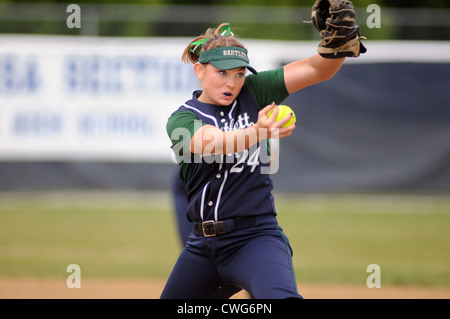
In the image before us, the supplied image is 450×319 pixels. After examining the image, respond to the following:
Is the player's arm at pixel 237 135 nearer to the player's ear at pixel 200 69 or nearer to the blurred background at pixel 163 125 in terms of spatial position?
the player's ear at pixel 200 69

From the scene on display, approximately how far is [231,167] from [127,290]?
Answer: 2905 millimetres

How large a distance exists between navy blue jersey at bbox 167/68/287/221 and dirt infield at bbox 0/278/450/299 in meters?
2.42

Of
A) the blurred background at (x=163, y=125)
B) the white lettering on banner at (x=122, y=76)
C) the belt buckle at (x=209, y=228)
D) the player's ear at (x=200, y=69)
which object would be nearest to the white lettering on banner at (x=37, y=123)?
the blurred background at (x=163, y=125)

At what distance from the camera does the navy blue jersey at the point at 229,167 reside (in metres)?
3.01

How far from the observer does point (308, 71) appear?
3.16 meters

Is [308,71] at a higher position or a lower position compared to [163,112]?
lower

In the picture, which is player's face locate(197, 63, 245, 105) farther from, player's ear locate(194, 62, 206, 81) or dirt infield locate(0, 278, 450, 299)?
dirt infield locate(0, 278, 450, 299)

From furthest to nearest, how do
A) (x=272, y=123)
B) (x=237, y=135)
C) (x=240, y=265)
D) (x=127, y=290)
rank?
1. (x=127, y=290)
2. (x=240, y=265)
3. (x=237, y=135)
4. (x=272, y=123)

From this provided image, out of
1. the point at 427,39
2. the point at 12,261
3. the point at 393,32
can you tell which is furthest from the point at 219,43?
the point at 393,32

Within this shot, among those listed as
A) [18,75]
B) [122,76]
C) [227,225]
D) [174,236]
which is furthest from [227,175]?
[18,75]

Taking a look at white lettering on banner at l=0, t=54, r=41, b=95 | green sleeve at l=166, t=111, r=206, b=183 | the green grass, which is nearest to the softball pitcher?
green sleeve at l=166, t=111, r=206, b=183

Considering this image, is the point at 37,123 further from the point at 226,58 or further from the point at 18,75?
the point at 226,58

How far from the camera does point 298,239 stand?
7.67 meters

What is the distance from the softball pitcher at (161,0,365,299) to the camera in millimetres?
2936
